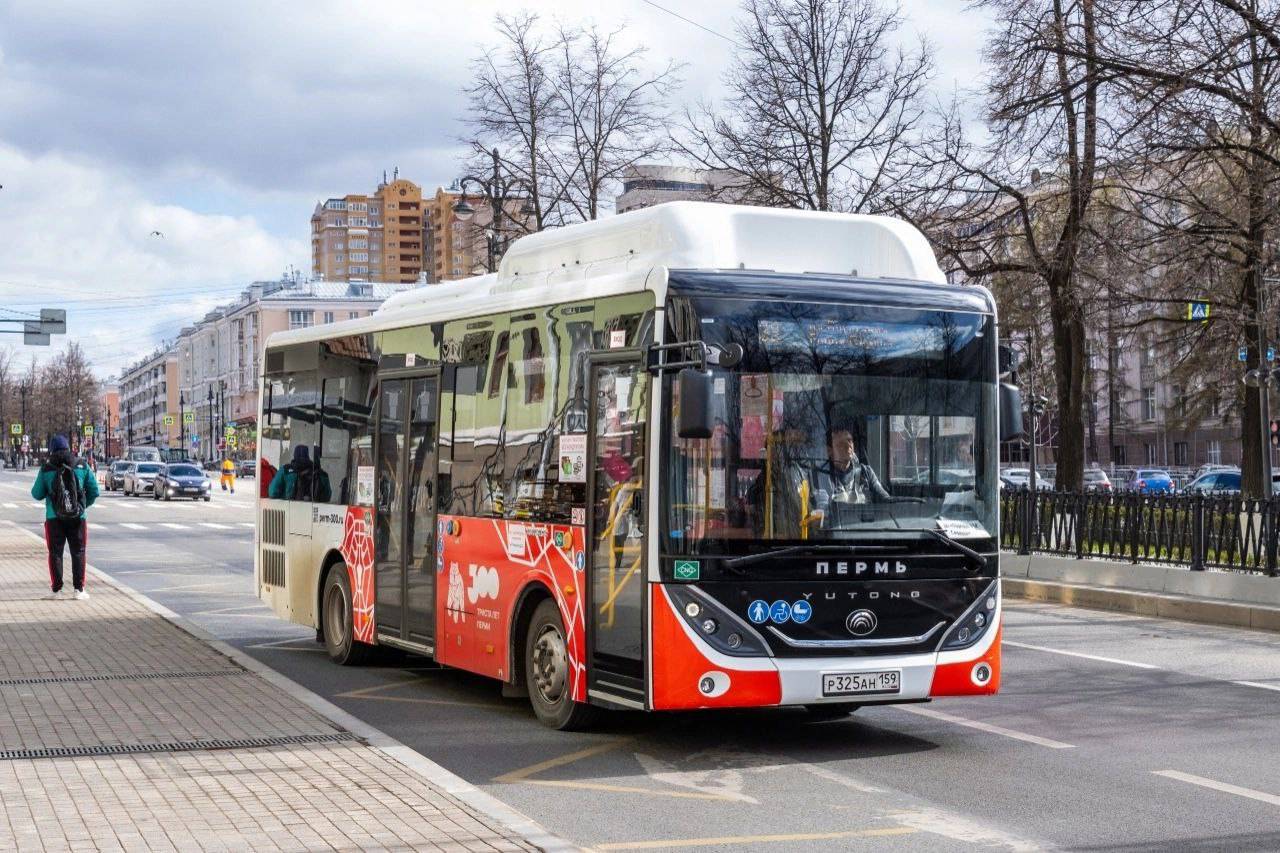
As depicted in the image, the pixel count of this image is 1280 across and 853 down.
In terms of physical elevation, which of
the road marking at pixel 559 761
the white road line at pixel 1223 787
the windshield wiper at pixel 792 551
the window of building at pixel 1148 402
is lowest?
the white road line at pixel 1223 787

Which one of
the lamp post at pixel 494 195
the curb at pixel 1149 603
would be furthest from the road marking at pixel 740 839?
the lamp post at pixel 494 195

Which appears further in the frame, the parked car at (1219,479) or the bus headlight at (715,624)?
the parked car at (1219,479)

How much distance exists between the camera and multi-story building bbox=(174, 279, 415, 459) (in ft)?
527

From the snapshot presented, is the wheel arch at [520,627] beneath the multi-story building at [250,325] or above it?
beneath

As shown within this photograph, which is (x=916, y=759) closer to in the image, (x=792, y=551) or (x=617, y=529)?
(x=792, y=551)

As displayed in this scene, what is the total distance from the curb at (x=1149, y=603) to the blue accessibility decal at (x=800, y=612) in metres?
9.33

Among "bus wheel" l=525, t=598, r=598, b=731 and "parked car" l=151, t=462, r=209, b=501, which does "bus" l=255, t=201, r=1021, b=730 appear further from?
"parked car" l=151, t=462, r=209, b=501

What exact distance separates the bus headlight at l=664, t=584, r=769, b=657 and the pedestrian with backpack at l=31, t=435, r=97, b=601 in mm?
11490

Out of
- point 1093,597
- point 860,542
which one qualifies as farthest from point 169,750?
point 1093,597

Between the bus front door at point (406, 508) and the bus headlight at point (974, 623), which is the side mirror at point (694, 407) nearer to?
the bus headlight at point (974, 623)

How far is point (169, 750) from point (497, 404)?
10.1 ft

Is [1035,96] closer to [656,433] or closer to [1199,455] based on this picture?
[656,433]

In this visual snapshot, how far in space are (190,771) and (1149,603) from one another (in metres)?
13.0

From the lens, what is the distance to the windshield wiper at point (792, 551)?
916cm
